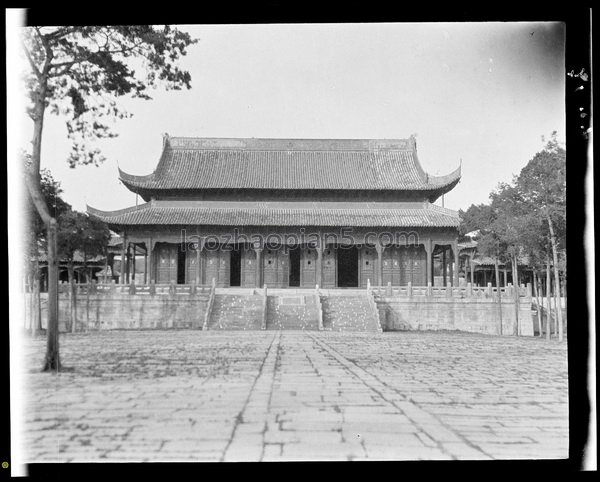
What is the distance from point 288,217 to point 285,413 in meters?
17.4

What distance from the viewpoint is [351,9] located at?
5418mm

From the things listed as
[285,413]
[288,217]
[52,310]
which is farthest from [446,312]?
[52,310]

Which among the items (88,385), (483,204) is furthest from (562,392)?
(483,204)

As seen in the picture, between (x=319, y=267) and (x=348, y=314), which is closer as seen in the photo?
(x=348, y=314)

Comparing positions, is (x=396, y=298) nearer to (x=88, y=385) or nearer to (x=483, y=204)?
(x=483, y=204)

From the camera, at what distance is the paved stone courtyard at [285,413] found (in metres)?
5.02

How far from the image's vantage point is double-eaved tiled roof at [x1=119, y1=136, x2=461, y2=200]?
2088cm

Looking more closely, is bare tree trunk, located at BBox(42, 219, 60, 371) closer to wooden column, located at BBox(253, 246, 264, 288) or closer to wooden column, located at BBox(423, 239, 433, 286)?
wooden column, located at BBox(253, 246, 264, 288)

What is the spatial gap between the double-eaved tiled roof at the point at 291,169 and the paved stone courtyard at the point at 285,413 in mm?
13993

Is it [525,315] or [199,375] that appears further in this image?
[525,315]

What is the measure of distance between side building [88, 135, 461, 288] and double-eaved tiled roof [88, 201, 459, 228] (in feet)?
0.14

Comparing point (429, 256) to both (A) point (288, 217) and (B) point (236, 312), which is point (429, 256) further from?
(B) point (236, 312)

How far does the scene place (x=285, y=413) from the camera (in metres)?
5.58

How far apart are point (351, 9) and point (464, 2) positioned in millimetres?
1051
